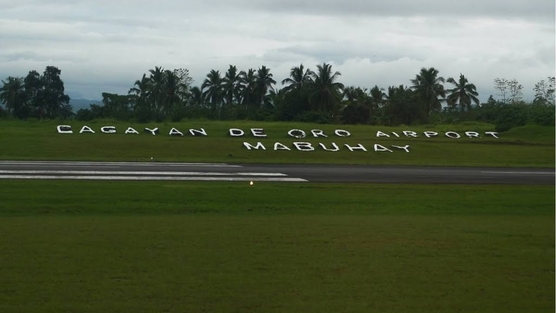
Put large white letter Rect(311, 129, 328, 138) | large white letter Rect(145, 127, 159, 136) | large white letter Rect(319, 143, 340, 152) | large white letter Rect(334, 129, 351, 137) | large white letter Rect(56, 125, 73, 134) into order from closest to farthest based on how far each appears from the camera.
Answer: large white letter Rect(319, 143, 340, 152), large white letter Rect(56, 125, 73, 134), large white letter Rect(145, 127, 159, 136), large white letter Rect(311, 129, 328, 138), large white letter Rect(334, 129, 351, 137)

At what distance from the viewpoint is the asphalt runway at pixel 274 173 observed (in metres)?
27.6

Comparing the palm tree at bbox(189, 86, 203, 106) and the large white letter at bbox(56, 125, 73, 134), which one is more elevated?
the palm tree at bbox(189, 86, 203, 106)

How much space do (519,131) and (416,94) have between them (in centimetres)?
3224

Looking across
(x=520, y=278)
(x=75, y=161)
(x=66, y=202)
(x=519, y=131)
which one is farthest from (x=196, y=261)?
(x=519, y=131)

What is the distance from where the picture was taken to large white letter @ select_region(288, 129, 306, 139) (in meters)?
50.0

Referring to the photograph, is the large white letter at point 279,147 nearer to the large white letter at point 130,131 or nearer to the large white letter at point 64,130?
the large white letter at point 130,131

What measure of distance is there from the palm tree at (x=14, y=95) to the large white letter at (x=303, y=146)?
43.5 m

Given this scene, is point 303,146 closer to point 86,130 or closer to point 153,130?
point 153,130

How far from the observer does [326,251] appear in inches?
488

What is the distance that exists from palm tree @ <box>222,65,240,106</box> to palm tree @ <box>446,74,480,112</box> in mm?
24658

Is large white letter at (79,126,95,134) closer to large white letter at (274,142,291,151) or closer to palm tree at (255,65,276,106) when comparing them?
large white letter at (274,142,291,151)

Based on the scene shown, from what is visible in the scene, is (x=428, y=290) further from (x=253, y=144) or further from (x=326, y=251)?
(x=253, y=144)

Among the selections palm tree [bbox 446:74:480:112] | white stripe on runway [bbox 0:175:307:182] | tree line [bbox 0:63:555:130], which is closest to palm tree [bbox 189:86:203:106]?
tree line [bbox 0:63:555:130]

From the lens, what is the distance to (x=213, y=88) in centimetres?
8662
